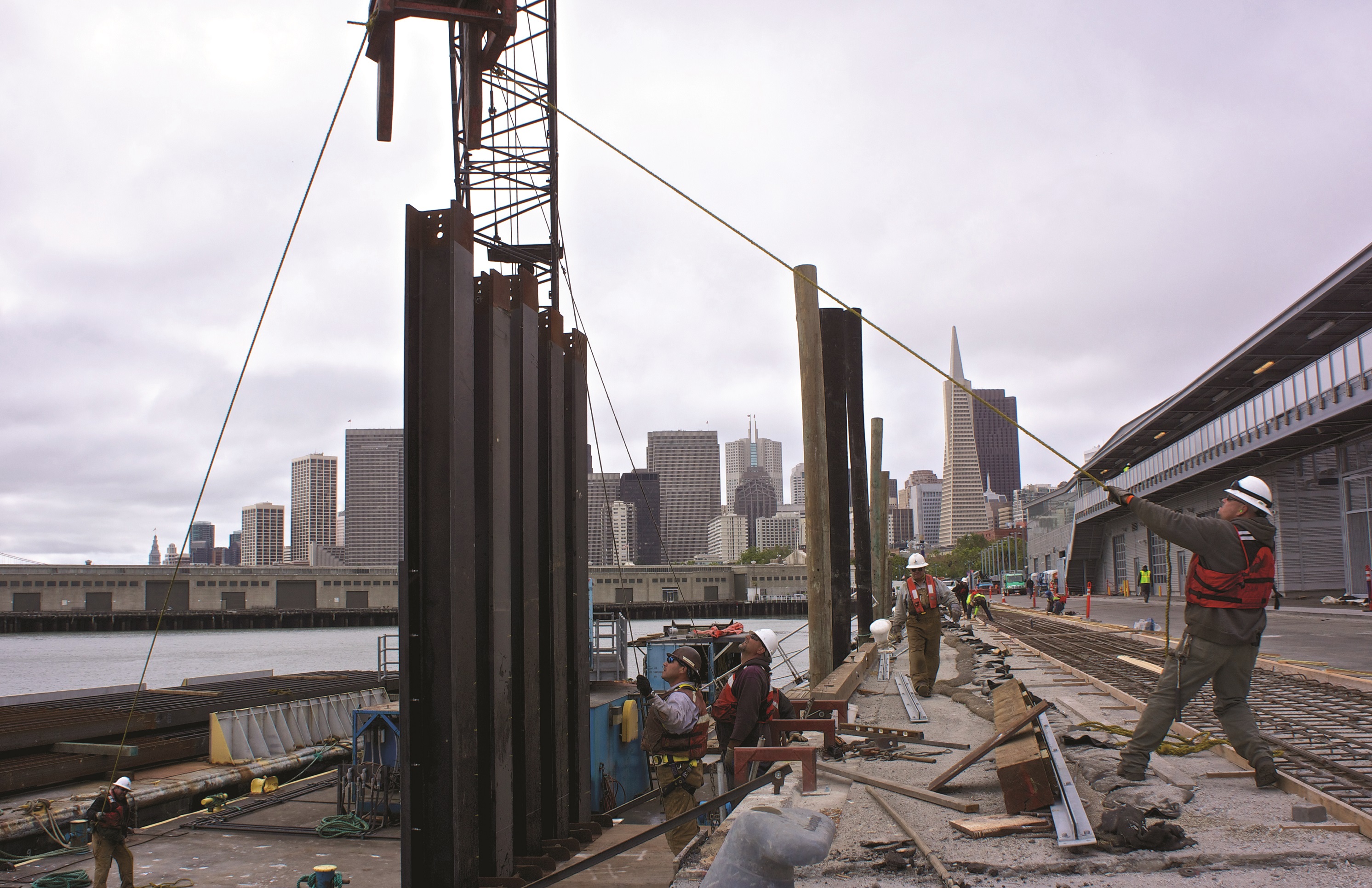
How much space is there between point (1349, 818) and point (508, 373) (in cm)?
570

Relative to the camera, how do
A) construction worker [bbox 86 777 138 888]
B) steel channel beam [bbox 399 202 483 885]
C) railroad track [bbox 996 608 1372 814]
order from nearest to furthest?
railroad track [bbox 996 608 1372 814] → steel channel beam [bbox 399 202 483 885] → construction worker [bbox 86 777 138 888]

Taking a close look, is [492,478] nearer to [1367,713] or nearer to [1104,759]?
[1104,759]

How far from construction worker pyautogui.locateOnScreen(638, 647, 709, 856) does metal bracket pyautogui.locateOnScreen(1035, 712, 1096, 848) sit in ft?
9.86

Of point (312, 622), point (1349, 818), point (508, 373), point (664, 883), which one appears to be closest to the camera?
point (1349, 818)

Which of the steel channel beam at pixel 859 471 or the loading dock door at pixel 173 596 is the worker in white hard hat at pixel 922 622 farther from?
the loading dock door at pixel 173 596

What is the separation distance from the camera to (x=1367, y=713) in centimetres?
808

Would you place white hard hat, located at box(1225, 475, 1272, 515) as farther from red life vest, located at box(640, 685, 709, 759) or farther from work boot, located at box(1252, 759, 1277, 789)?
Answer: red life vest, located at box(640, 685, 709, 759)

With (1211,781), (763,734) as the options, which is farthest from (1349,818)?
(763,734)

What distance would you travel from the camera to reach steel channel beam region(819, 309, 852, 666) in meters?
15.6

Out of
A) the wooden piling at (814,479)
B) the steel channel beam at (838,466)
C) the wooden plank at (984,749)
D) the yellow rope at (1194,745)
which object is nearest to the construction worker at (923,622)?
the wooden piling at (814,479)

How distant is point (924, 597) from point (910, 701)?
55.6 inches

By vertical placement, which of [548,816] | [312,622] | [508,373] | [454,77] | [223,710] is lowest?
[312,622]

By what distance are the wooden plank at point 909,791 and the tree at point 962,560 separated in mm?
147434

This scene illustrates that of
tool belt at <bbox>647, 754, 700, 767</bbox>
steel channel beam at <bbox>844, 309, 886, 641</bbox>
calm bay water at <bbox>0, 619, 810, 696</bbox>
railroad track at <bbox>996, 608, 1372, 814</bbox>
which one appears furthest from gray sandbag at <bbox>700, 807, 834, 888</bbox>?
calm bay water at <bbox>0, 619, 810, 696</bbox>
